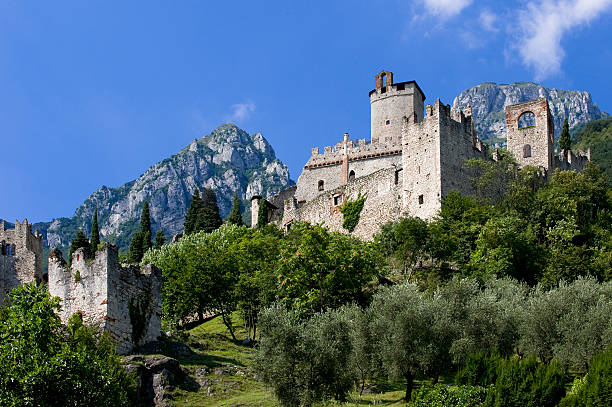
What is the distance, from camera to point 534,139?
6619 cm

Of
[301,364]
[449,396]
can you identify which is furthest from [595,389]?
[301,364]

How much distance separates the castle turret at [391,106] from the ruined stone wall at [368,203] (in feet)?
29.9

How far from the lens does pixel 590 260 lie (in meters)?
49.0

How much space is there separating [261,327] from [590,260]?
81.6 feet

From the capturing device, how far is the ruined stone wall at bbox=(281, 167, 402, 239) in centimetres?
6116

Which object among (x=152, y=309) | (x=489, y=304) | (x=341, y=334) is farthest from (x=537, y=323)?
(x=152, y=309)

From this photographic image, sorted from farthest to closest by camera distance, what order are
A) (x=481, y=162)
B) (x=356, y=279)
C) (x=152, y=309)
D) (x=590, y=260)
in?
1. (x=481, y=162)
2. (x=590, y=260)
3. (x=356, y=279)
4. (x=152, y=309)

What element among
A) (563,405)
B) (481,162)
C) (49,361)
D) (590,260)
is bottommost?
(563,405)

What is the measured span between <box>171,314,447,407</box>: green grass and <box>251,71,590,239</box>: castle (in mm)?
22154

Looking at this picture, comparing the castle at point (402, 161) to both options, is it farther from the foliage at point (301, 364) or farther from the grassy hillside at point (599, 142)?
the grassy hillside at point (599, 142)

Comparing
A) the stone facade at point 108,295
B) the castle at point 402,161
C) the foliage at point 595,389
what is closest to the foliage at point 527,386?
the foliage at point 595,389

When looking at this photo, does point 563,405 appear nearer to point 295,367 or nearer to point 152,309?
point 295,367

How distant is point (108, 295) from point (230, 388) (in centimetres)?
653

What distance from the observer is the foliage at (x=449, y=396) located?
1238 inches
